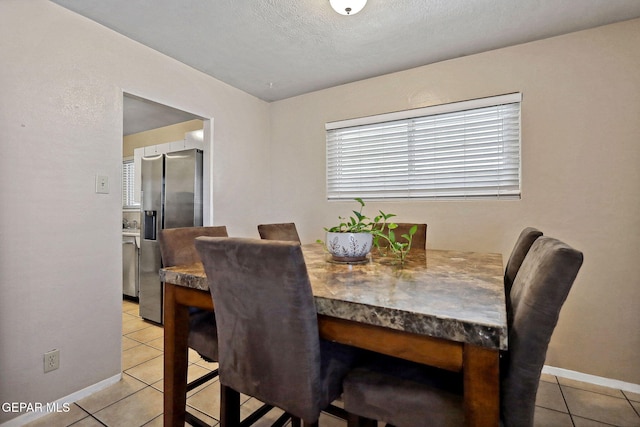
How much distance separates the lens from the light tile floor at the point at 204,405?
5.37 feet

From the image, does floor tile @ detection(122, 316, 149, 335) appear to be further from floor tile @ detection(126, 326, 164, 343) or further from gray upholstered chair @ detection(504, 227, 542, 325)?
gray upholstered chair @ detection(504, 227, 542, 325)

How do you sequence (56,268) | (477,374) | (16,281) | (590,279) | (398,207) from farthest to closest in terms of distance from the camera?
(398,207)
(590,279)
(56,268)
(16,281)
(477,374)

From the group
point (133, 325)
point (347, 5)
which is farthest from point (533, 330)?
point (133, 325)

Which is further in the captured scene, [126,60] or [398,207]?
[398,207]

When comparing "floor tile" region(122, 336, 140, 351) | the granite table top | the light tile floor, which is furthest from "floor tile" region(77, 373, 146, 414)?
the granite table top

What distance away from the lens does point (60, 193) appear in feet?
5.87

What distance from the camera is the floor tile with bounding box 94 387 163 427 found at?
162 cm

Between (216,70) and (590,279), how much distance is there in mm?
3232

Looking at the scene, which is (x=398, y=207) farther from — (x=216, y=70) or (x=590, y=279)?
(x=216, y=70)

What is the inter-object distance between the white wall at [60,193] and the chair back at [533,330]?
87.3 inches

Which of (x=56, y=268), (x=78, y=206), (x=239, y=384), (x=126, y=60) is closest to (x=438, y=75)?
(x=126, y=60)

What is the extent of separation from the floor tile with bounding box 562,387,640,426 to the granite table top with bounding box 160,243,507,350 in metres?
1.11

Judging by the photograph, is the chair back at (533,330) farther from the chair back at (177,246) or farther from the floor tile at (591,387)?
the floor tile at (591,387)

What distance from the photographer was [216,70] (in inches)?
104
